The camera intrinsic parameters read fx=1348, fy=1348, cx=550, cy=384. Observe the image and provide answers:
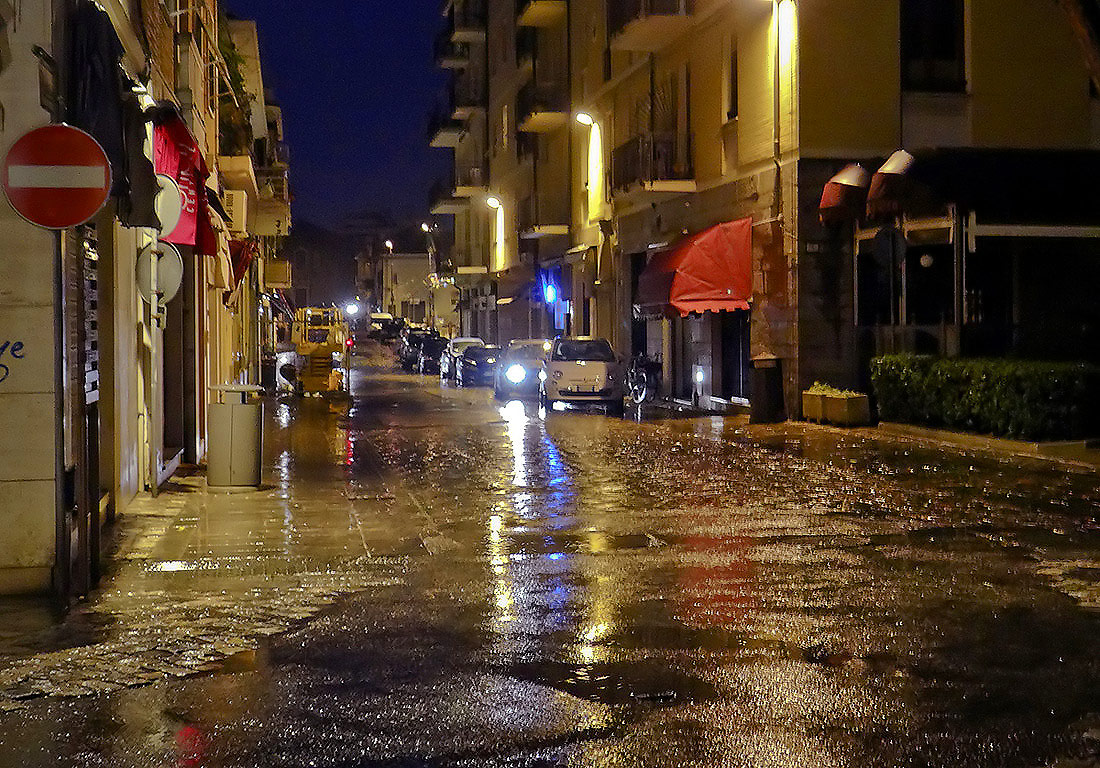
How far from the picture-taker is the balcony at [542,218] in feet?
152

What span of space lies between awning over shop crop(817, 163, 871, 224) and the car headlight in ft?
43.0

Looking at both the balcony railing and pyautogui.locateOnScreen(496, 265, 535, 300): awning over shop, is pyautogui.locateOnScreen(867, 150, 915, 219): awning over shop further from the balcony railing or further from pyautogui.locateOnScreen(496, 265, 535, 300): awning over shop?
pyautogui.locateOnScreen(496, 265, 535, 300): awning over shop

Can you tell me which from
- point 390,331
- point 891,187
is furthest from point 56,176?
point 390,331

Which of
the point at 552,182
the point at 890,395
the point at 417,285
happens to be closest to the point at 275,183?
the point at 552,182

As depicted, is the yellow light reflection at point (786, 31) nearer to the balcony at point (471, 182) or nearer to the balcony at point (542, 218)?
the balcony at point (542, 218)

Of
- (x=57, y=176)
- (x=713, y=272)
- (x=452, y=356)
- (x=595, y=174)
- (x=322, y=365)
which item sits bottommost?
(x=322, y=365)

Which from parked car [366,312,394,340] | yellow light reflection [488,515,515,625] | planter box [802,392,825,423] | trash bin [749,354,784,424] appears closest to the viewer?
yellow light reflection [488,515,515,625]

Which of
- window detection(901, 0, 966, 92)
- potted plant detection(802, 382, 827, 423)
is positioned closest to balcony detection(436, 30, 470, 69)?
window detection(901, 0, 966, 92)

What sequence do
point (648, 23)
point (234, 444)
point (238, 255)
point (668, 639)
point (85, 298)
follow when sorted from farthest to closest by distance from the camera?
point (238, 255) → point (648, 23) → point (234, 444) → point (85, 298) → point (668, 639)

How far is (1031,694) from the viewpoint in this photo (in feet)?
21.4

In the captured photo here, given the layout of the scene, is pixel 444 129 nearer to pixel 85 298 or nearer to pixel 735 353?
pixel 735 353

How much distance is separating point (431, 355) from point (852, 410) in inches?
1392

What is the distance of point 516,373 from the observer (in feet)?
120

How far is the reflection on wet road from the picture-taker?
5.82 m
